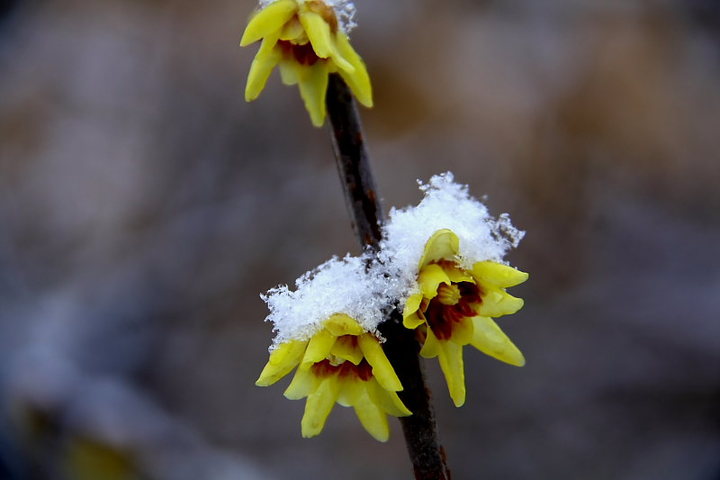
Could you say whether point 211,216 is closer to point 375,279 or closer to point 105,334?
point 105,334

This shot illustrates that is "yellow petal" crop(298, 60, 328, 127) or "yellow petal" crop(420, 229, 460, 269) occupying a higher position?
"yellow petal" crop(298, 60, 328, 127)

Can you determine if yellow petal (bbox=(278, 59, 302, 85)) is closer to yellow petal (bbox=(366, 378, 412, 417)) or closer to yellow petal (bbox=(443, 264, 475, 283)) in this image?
yellow petal (bbox=(443, 264, 475, 283))

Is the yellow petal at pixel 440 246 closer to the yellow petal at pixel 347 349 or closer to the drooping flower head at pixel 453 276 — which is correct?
the drooping flower head at pixel 453 276

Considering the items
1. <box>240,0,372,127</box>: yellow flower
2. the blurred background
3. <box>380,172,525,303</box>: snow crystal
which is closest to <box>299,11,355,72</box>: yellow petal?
<box>240,0,372,127</box>: yellow flower

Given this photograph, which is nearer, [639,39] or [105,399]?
[105,399]

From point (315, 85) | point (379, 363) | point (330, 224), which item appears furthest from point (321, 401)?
point (330, 224)

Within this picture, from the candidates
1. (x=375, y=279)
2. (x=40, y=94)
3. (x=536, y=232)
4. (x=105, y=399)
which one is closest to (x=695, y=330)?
(x=536, y=232)

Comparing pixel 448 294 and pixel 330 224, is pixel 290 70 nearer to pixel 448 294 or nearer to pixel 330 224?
pixel 448 294

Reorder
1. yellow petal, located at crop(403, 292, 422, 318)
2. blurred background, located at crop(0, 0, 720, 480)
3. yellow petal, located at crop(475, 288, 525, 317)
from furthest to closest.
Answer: blurred background, located at crop(0, 0, 720, 480)
yellow petal, located at crop(475, 288, 525, 317)
yellow petal, located at crop(403, 292, 422, 318)
